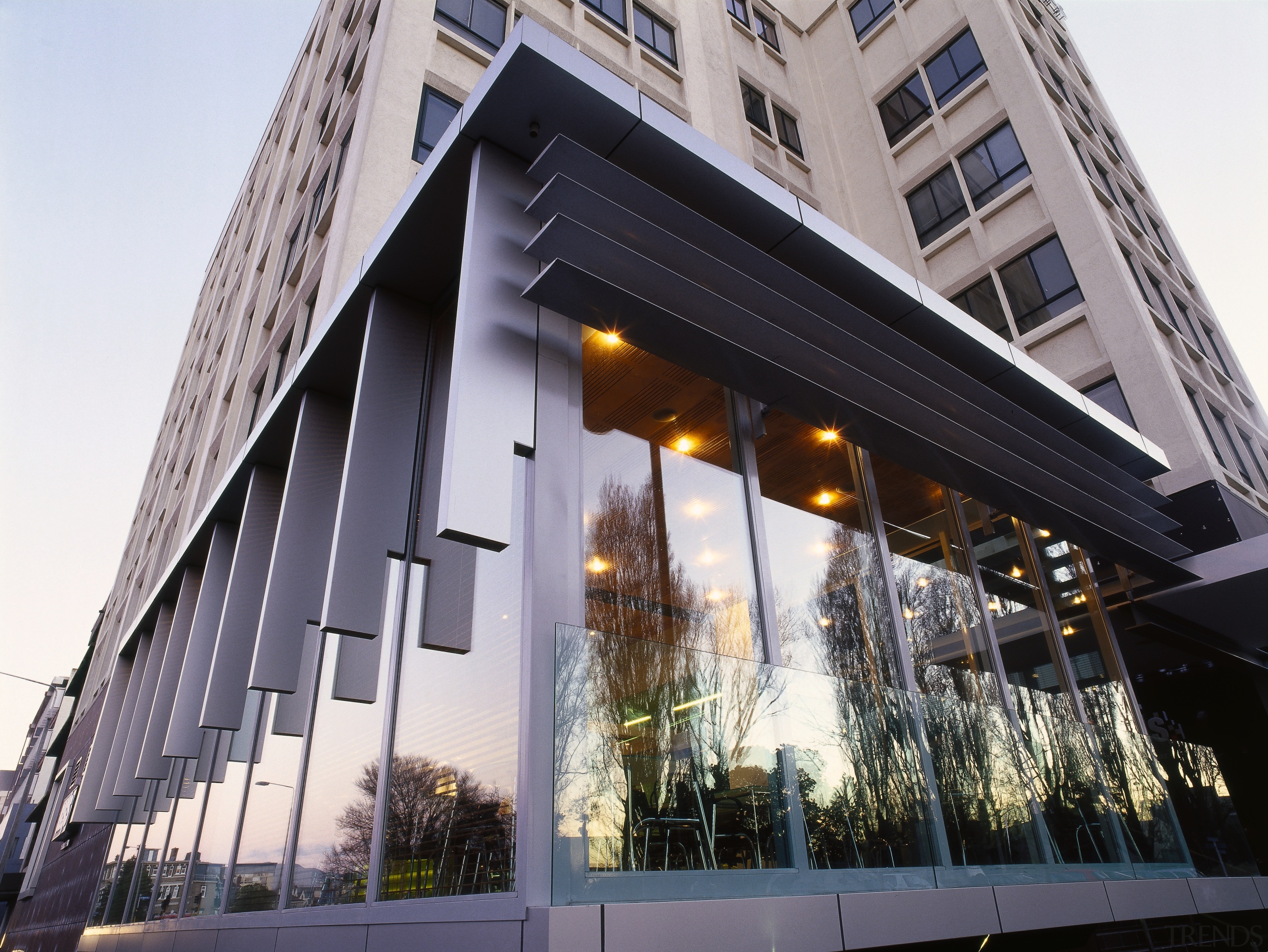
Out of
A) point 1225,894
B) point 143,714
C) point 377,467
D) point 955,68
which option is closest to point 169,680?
point 143,714

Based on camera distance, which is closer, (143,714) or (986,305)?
(143,714)

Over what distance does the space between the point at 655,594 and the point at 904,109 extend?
19911 millimetres

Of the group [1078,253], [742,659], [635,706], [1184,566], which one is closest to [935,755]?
[742,659]

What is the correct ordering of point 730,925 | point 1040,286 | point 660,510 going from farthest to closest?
point 1040,286 < point 660,510 < point 730,925

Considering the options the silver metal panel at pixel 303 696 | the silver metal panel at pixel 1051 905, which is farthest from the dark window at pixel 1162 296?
the silver metal panel at pixel 303 696

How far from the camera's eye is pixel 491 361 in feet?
18.7

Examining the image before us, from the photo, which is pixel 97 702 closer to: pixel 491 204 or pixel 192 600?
pixel 192 600

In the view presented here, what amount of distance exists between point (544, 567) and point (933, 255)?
1669 cm

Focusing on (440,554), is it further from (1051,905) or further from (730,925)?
(1051,905)

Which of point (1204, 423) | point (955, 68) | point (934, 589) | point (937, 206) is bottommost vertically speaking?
point (934, 589)

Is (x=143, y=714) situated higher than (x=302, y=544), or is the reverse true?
(x=302, y=544)

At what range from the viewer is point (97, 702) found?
25344 millimetres

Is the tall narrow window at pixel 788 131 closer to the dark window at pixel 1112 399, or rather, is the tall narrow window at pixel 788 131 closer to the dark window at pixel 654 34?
the dark window at pixel 654 34

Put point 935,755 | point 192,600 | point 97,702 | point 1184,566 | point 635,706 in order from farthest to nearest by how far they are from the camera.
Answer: point 97,702
point 192,600
point 1184,566
point 935,755
point 635,706
